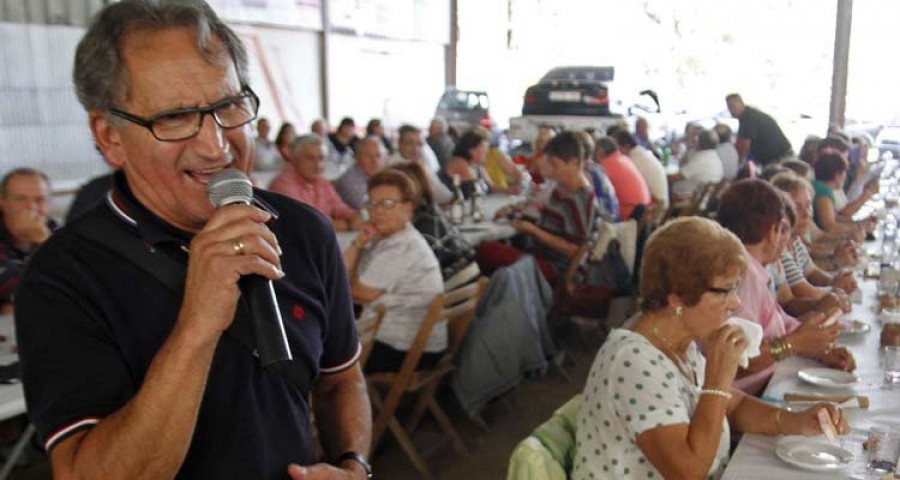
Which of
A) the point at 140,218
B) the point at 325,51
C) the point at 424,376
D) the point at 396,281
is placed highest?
the point at 325,51

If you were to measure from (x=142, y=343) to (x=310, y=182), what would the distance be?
4624 mm

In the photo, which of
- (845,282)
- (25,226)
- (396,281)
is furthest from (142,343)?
(845,282)

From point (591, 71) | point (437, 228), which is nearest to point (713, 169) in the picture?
point (437, 228)

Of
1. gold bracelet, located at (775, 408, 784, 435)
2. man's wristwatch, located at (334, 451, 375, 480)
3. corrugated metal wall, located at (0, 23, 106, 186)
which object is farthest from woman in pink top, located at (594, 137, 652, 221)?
man's wristwatch, located at (334, 451, 375, 480)

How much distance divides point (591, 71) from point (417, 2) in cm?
317

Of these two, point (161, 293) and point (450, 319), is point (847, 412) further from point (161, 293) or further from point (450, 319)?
point (161, 293)

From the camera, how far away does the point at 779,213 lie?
10.2 ft

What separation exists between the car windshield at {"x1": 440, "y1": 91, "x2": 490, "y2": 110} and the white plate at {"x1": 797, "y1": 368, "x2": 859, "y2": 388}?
10726 millimetres

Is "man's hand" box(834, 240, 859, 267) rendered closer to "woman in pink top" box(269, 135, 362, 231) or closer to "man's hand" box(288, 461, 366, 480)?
"woman in pink top" box(269, 135, 362, 231)

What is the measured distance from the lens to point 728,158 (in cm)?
901

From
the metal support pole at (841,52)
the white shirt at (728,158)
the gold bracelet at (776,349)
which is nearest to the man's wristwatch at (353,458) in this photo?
the gold bracelet at (776,349)

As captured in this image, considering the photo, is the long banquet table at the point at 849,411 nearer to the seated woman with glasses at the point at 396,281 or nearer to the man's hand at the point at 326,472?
the man's hand at the point at 326,472

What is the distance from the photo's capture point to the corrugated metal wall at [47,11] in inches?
263

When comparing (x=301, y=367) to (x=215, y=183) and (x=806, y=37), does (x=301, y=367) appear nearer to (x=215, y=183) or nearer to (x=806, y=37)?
(x=215, y=183)
